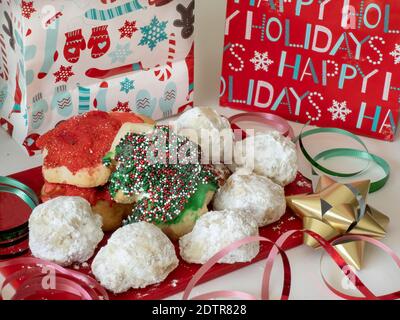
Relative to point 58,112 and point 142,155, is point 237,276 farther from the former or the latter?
point 58,112

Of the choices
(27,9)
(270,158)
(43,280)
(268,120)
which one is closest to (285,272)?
(270,158)

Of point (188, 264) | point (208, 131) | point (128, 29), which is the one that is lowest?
point (188, 264)

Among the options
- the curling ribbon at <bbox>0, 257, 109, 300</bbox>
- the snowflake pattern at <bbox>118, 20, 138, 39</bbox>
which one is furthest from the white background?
the snowflake pattern at <bbox>118, 20, 138, 39</bbox>

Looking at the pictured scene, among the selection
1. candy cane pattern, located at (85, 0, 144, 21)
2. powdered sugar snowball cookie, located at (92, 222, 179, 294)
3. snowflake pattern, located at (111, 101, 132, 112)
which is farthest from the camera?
snowflake pattern, located at (111, 101, 132, 112)

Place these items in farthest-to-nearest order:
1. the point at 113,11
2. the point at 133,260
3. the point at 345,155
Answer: the point at 345,155, the point at 113,11, the point at 133,260

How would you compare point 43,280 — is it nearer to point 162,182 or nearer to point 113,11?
point 162,182

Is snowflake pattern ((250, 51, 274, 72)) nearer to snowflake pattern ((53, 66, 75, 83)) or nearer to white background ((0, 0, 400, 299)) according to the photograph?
white background ((0, 0, 400, 299))

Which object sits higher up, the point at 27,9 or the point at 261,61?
the point at 27,9
